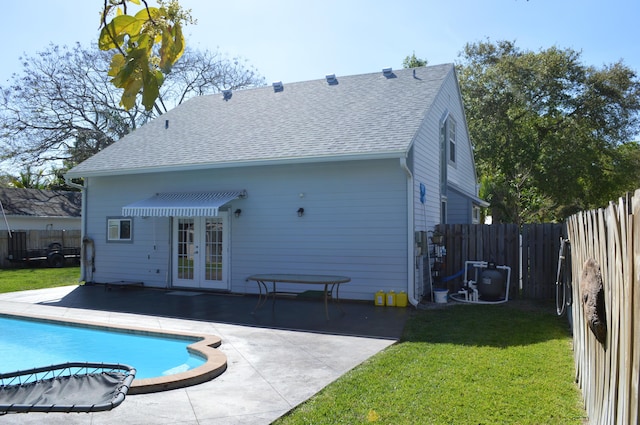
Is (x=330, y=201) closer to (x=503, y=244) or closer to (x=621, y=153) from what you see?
(x=503, y=244)

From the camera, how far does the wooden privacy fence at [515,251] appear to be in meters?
11.6

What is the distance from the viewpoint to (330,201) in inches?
463

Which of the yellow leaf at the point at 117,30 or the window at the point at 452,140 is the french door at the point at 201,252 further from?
the yellow leaf at the point at 117,30

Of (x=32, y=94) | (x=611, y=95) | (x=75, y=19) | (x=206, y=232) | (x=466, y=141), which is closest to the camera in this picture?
(x=75, y=19)

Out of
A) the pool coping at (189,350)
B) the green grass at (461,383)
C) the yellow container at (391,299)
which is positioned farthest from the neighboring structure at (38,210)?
the green grass at (461,383)

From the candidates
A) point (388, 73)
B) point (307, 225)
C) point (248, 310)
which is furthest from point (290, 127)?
point (248, 310)

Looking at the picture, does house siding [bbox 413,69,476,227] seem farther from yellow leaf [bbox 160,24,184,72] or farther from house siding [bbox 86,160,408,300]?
yellow leaf [bbox 160,24,184,72]

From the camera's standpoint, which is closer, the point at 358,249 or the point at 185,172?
the point at 358,249

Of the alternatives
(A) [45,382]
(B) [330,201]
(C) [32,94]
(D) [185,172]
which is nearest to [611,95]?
(B) [330,201]

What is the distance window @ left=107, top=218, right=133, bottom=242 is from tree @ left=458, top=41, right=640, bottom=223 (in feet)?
52.9

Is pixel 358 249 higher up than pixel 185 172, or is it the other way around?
pixel 185 172

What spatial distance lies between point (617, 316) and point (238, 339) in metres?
6.05

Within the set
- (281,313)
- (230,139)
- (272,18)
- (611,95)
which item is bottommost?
(281,313)

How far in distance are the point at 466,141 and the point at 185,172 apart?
34.4 feet
